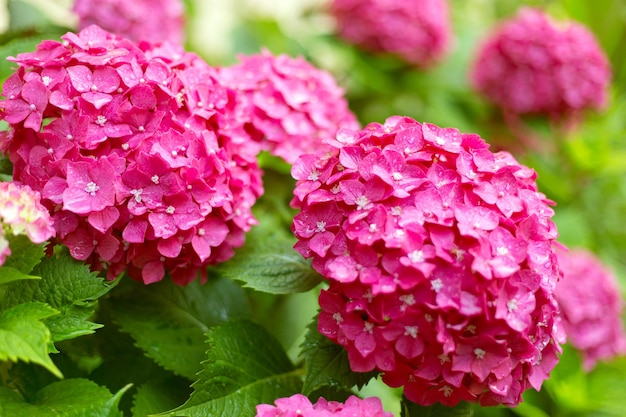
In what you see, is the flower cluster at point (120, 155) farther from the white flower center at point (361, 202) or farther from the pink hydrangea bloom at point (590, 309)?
the pink hydrangea bloom at point (590, 309)

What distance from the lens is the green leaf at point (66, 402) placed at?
87 cm

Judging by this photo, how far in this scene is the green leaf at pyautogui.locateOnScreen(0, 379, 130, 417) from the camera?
34.1 inches

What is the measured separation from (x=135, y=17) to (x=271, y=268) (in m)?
0.91

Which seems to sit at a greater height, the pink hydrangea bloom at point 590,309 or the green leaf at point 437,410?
the pink hydrangea bloom at point 590,309

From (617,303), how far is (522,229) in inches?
38.1

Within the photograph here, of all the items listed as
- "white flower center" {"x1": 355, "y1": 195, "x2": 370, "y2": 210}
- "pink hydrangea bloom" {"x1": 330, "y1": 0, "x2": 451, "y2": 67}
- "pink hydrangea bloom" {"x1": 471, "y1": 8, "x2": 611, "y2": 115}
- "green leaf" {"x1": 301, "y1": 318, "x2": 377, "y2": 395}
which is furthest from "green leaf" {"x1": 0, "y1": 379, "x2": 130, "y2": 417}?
"pink hydrangea bloom" {"x1": 471, "y1": 8, "x2": 611, "y2": 115}

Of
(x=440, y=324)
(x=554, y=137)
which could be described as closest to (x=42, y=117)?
(x=440, y=324)

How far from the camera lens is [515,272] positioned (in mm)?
885

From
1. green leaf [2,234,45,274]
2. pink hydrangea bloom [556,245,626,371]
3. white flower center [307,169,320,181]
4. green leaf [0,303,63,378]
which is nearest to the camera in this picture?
green leaf [0,303,63,378]

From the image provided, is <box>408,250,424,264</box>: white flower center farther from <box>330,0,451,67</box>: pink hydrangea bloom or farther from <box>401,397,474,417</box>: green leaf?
<box>330,0,451,67</box>: pink hydrangea bloom

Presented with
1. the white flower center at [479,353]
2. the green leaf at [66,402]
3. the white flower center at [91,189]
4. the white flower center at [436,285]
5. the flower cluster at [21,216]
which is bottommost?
the green leaf at [66,402]

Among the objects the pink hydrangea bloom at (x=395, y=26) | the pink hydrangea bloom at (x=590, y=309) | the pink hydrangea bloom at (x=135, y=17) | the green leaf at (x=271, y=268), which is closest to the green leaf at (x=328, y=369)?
the green leaf at (x=271, y=268)

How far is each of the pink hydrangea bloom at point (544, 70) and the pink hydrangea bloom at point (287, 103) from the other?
0.89 meters

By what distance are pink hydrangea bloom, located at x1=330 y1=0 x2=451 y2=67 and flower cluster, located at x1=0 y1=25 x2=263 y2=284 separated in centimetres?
112
